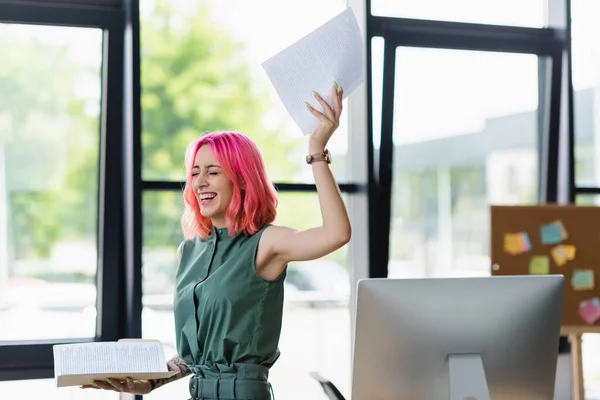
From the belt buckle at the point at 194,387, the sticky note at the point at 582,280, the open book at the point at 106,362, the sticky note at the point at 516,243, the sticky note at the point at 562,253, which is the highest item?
the sticky note at the point at 516,243

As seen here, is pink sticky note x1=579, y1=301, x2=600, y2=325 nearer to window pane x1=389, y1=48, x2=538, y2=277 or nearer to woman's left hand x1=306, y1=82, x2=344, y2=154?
window pane x1=389, y1=48, x2=538, y2=277

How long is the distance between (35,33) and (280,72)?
5.38ft

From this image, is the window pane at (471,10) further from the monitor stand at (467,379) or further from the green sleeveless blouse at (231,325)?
the monitor stand at (467,379)

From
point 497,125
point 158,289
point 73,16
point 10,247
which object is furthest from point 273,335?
point 497,125

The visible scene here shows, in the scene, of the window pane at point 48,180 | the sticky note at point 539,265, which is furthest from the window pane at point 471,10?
the window pane at point 48,180

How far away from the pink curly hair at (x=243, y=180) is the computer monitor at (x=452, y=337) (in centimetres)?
53

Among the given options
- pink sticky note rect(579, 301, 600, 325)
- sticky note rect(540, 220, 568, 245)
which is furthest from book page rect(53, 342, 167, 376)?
pink sticky note rect(579, 301, 600, 325)

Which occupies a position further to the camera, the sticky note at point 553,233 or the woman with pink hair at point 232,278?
the sticky note at point 553,233

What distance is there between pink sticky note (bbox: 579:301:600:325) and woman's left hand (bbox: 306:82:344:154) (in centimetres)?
211

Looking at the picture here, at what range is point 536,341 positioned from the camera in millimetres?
1866

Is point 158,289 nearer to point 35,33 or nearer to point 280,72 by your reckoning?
point 35,33

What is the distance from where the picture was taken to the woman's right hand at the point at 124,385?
6.83 ft

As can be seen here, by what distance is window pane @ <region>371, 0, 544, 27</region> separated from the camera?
12.2 feet

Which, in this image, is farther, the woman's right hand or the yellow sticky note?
the yellow sticky note
